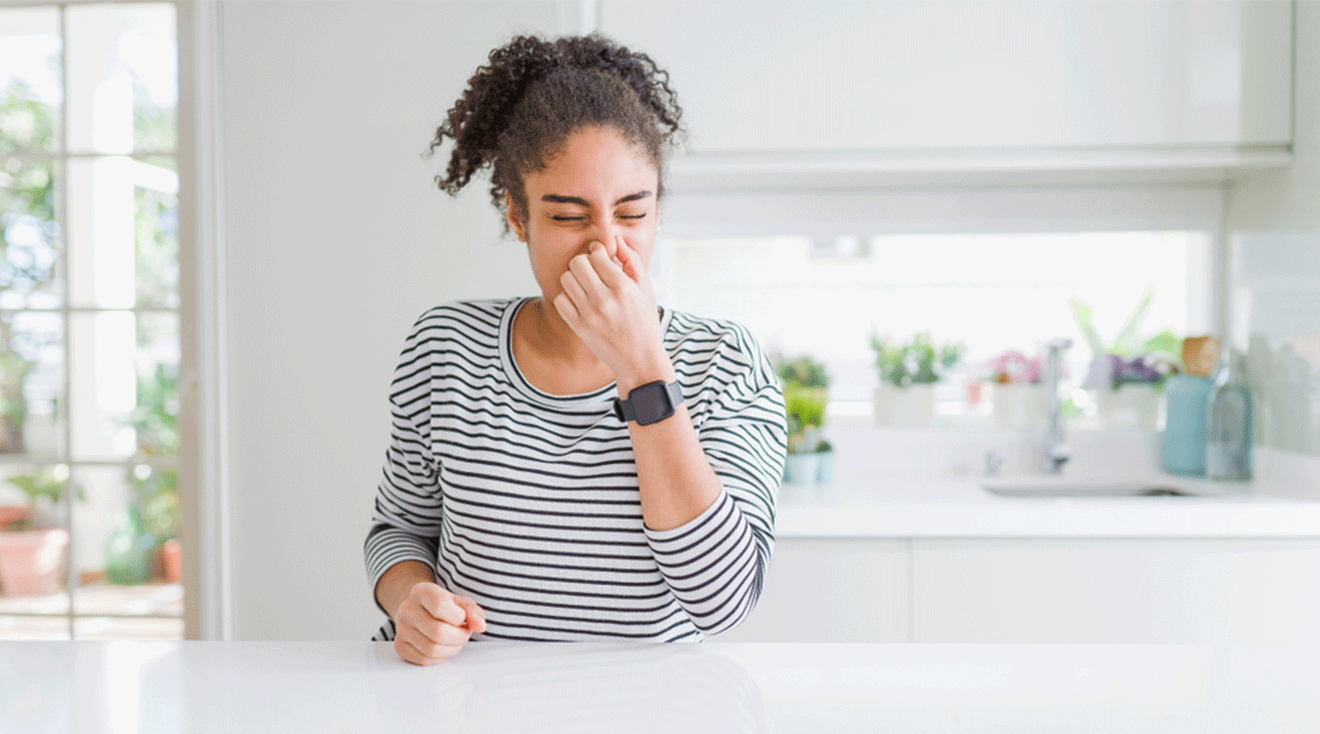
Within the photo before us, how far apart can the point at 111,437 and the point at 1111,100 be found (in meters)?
2.56

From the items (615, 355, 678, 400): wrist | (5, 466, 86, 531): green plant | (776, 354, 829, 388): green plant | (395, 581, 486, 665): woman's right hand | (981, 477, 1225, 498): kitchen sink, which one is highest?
(615, 355, 678, 400): wrist

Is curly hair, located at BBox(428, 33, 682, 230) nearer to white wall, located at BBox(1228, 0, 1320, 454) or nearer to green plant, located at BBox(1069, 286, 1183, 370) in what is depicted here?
white wall, located at BBox(1228, 0, 1320, 454)

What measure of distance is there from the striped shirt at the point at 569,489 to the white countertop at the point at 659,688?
0.11 meters

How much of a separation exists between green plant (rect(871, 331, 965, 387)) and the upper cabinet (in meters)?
A: 0.56

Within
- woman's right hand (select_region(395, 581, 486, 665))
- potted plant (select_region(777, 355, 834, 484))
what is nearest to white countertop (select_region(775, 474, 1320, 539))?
potted plant (select_region(777, 355, 834, 484))

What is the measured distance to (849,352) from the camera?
8.07 feet

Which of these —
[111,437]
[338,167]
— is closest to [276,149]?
[338,167]

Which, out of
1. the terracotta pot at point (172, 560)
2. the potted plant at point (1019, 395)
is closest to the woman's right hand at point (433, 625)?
the potted plant at point (1019, 395)

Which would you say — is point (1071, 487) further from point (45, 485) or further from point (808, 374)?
point (45, 485)

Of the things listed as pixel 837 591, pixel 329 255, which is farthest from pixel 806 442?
pixel 329 255

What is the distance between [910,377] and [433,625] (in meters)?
1.86

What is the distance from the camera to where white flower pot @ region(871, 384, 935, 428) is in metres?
2.39

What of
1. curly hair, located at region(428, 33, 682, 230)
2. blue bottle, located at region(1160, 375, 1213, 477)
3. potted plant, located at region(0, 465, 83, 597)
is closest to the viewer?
curly hair, located at region(428, 33, 682, 230)

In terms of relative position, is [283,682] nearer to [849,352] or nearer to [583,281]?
[583,281]
